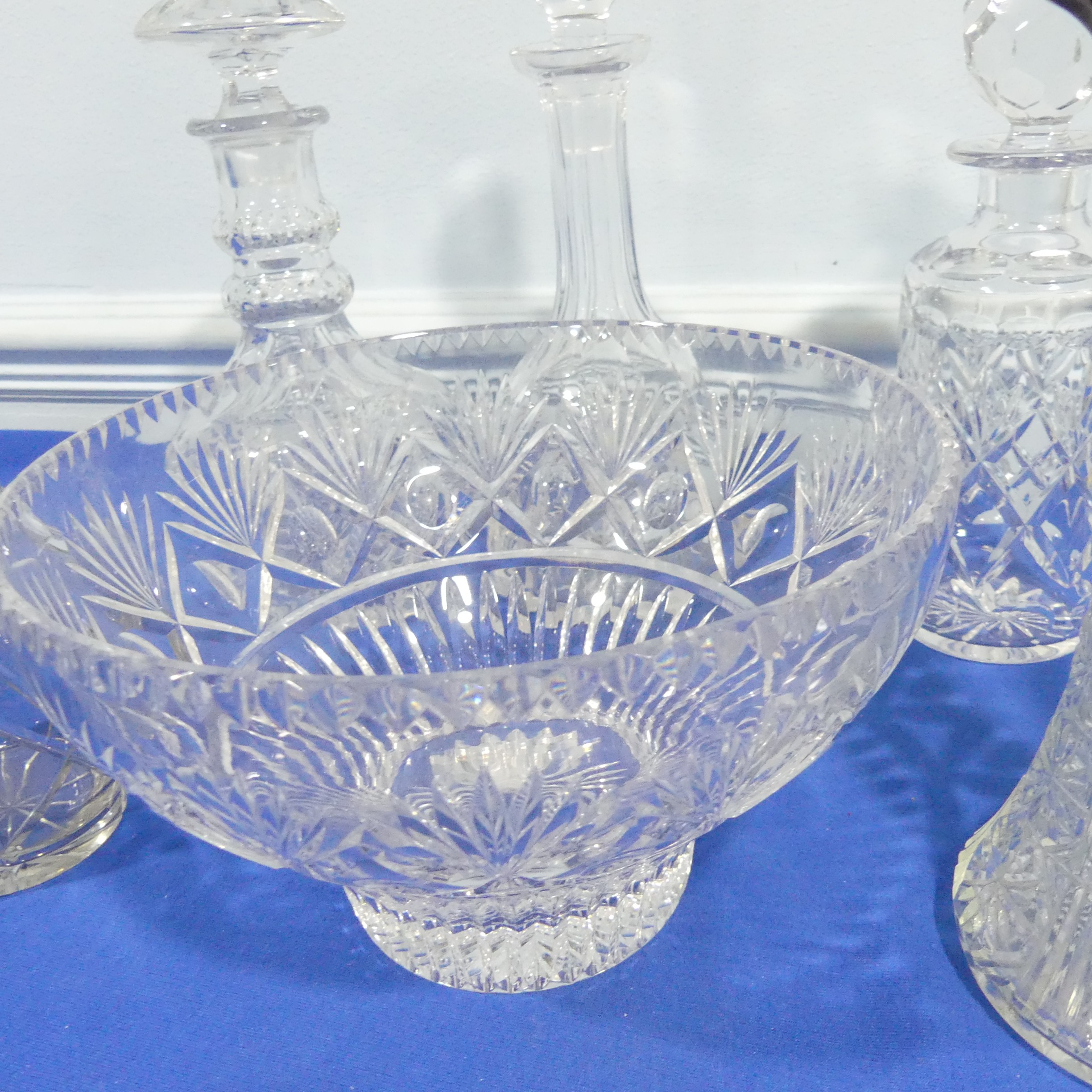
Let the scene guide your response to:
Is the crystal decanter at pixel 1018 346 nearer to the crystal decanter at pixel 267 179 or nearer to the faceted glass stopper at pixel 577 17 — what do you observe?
the faceted glass stopper at pixel 577 17

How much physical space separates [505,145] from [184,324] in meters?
0.30

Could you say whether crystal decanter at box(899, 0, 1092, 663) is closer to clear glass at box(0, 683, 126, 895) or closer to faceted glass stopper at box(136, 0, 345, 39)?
faceted glass stopper at box(136, 0, 345, 39)

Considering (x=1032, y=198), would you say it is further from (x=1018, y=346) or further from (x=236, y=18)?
(x=236, y=18)

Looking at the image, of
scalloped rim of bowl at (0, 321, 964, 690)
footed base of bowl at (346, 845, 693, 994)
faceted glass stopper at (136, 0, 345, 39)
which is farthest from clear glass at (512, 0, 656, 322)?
footed base of bowl at (346, 845, 693, 994)

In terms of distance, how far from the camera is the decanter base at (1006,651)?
573mm

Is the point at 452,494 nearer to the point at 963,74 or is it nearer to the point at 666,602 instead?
the point at 666,602

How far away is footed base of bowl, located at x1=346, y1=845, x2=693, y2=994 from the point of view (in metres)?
0.42

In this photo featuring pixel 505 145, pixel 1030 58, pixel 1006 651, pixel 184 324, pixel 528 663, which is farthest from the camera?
pixel 184 324

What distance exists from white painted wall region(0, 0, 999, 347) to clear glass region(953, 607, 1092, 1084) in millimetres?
422

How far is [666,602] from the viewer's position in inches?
22.2

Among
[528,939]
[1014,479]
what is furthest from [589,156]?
[528,939]

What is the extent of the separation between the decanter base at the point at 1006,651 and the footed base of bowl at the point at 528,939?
23cm

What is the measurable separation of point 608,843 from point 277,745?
11 cm

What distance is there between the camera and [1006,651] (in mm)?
575
